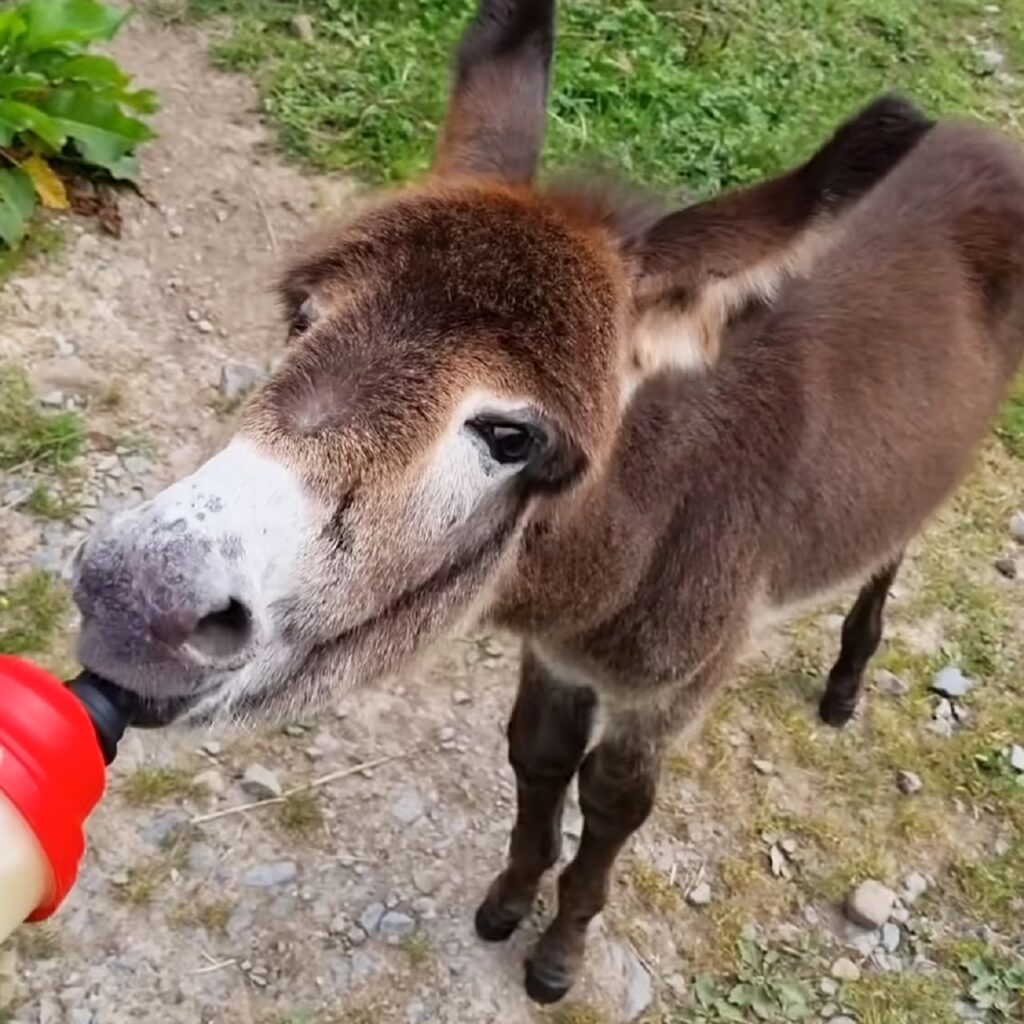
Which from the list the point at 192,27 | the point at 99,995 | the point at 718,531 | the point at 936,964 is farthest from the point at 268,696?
the point at 192,27

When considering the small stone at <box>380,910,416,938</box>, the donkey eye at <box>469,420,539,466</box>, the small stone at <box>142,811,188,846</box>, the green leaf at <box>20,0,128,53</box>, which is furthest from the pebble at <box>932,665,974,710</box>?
the green leaf at <box>20,0,128,53</box>

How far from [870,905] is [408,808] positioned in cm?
113

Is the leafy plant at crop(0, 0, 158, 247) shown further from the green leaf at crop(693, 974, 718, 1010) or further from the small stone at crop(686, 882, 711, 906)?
the green leaf at crop(693, 974, 718, 1010)

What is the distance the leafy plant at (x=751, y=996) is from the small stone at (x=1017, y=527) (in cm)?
177

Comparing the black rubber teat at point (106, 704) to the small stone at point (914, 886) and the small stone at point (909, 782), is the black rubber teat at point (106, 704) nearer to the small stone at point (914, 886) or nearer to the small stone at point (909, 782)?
the small stone at point (914, 886)

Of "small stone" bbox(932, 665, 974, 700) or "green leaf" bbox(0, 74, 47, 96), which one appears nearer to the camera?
"small stone" bbox(932, 665, 974, 700)

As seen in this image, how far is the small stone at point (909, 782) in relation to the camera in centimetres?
379

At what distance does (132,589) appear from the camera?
62.3 inches

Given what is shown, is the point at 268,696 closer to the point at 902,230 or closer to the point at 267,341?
the point at 902,230

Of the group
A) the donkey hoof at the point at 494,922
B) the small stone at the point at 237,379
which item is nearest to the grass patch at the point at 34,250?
the small stone at the point at 237,379

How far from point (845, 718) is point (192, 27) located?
11.2ft

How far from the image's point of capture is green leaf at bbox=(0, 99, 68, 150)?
4250 millimetres

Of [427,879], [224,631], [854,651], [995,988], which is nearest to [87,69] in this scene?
[427,879]

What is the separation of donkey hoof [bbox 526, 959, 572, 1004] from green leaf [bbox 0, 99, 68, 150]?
109 inches
